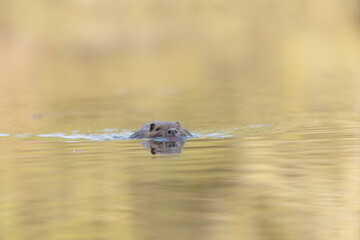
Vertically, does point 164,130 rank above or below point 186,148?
above

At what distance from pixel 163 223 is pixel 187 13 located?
302 feet

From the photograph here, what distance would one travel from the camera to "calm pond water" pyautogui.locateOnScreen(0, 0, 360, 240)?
9.02 meters

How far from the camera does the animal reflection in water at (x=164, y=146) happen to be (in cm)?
1526

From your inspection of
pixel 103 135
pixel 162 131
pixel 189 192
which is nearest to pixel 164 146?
pixel 162 131

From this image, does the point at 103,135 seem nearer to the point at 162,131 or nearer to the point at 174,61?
the point at 162,131

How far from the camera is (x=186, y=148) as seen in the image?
617 inches

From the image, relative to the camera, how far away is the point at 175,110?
82.1 feet

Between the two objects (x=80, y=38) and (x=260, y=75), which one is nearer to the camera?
(x=260, y=75)

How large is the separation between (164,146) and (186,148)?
85cm

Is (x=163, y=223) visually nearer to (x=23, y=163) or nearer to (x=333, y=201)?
(x=333, y=201)

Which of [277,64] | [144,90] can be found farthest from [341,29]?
[144,90]

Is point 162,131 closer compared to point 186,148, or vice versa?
point 186,148

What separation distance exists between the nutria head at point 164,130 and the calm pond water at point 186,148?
45 cm

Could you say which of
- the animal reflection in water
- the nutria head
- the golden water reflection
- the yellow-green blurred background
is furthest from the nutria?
the yellow-green blurred background
